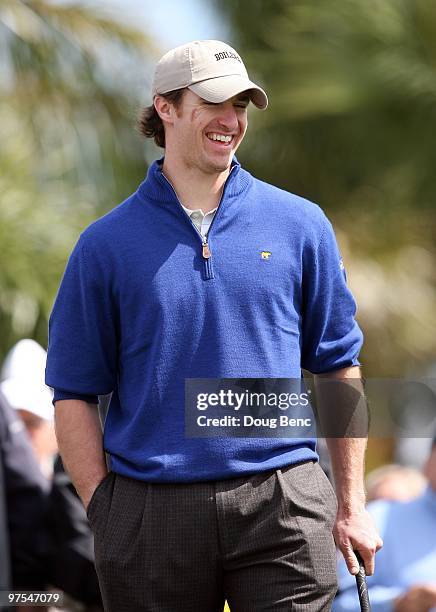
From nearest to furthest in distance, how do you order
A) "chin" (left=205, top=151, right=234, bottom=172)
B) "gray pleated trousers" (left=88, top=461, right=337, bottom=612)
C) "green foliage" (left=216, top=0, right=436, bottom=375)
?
"gray pleated trousers" (left=88, top=461, right=337, bottom=612), "chin" (left=205, top=151, right=234, bottom=172), "green foliage" (left=216, top=0, right=436, bottom=375)

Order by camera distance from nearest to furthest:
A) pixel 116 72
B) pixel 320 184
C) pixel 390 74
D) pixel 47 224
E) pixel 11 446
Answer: pixel 11 446 < pixel 47 224 < pixel 116 72 < pixel 390 74 < pixel 320 184

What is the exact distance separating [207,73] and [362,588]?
1.31 m

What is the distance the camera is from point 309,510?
2918mm

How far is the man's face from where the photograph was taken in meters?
3.08

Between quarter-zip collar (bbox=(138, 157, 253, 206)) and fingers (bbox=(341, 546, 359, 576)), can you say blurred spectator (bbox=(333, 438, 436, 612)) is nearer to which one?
fingers (bbox=(341, 546, 359, 576))

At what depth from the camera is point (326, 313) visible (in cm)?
311

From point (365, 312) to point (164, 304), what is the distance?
1117 centimetres

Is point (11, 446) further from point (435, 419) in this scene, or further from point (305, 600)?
point (305, 600)

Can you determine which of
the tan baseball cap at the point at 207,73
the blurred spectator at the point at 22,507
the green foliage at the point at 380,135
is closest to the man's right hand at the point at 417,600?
the blurred spectator at the point at 22,507

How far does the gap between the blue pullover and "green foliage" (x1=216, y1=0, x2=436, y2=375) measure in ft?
34.6

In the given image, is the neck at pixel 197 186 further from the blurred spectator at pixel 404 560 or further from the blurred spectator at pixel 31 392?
the blurred spectator at pixel 31 392

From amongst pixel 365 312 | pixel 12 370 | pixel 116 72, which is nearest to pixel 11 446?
pixel 12 370

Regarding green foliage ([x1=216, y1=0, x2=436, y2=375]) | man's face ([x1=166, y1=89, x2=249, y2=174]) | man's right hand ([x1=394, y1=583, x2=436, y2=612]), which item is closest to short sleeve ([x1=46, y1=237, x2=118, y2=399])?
man's face ([x1=166, y1=89, x2=249, y2=174])

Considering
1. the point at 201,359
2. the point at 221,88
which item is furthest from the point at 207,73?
the point at 201,359
